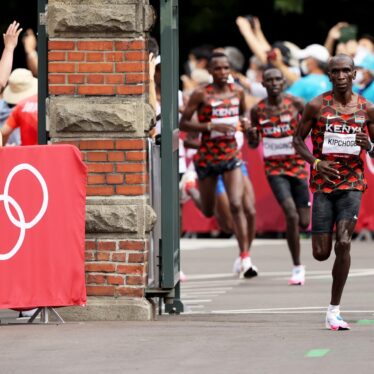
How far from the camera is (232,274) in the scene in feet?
61.3

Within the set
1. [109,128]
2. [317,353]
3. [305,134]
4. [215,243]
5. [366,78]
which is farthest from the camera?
[215,243]

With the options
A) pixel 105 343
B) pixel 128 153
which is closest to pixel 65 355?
pixel 105 343

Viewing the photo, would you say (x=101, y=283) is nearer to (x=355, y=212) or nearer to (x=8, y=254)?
(x=8, y=254)

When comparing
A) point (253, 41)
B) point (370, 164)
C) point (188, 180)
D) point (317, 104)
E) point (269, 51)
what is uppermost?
point (253, 41)

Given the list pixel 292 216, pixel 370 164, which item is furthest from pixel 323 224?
pixel 370 164

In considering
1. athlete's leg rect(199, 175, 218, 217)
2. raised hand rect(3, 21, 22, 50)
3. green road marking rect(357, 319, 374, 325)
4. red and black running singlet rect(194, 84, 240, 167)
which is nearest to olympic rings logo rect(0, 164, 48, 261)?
raised hand rect(3, 21, 22, 50)

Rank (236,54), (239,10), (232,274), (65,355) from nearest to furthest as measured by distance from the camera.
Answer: (65,355) < (232,274) < (236,54) < (239,10)

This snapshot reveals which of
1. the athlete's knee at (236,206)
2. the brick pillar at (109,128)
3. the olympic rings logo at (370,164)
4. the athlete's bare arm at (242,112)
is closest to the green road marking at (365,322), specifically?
the brick pillar at (109,128)

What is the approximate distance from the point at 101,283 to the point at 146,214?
60 centimetres

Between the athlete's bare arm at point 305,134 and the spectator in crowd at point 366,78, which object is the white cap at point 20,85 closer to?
the spectator in crowd at point 366,78

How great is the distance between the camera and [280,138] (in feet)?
59.1

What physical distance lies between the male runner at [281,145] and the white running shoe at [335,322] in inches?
196

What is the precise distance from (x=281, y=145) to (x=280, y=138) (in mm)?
73

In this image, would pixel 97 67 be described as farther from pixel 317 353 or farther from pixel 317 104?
pixel 317 353
